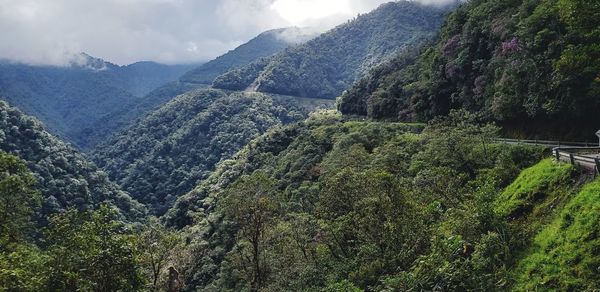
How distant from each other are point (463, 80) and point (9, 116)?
107 m

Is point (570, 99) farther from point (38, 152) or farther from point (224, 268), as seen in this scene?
point (38, 152)

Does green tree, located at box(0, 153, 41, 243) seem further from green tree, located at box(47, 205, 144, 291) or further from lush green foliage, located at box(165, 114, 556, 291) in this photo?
lush green foliage, located at box(165, 114, 556, 291)

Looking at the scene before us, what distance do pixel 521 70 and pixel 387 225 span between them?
4096cm

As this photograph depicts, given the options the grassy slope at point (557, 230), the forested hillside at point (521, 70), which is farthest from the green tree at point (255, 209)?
the forested hillside at point (521, 70)

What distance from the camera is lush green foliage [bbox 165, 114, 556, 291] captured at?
20828 mm

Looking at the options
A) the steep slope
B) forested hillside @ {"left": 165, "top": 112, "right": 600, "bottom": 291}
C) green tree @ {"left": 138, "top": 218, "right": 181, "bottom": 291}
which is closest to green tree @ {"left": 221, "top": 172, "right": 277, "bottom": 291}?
forested hillside @ {"left": 165, "top": 112, "right": 600, "bottom": 291}

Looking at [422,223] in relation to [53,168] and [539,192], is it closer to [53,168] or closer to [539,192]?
[539,192]

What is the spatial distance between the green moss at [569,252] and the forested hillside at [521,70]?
2460cm

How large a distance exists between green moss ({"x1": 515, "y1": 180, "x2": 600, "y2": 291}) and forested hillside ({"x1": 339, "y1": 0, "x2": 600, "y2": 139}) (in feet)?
80.7

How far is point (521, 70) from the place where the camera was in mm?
58500

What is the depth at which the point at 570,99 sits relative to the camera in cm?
5091

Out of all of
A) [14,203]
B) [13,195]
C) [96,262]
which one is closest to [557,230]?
[96,262]

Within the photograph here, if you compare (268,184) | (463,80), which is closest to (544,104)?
(463,80)

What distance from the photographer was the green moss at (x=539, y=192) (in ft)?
85.0
